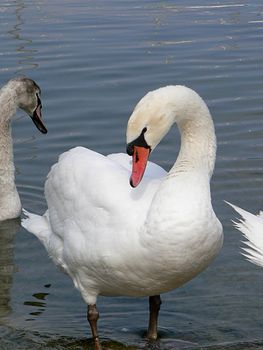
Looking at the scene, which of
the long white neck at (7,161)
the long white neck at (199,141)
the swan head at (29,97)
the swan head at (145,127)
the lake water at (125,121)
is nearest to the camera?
the swan head at (145,127)

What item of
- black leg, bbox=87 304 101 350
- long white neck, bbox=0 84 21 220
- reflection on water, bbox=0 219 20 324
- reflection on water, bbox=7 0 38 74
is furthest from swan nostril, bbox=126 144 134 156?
reflection on water, bbox=7 0 38 74

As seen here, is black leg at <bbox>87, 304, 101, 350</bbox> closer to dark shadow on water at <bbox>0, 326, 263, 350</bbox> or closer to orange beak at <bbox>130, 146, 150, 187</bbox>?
dark shadow on water at <bbox>0, 326, 263, 350</bbox>

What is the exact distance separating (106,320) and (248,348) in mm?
979

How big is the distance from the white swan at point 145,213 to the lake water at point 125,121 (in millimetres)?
612

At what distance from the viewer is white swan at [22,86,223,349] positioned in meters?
5.41

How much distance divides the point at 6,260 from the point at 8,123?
1.88 meters

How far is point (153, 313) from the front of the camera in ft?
20.8

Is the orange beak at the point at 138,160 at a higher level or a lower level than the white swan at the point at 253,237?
higher

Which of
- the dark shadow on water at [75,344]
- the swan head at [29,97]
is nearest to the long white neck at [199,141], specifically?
the dark shadow on water at [75,344]

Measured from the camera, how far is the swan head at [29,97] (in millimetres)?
9297

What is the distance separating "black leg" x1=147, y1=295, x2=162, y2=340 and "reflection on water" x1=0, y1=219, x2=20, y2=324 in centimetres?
100

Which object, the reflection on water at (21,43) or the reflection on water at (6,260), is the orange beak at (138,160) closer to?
the reflection on water at (6,260)

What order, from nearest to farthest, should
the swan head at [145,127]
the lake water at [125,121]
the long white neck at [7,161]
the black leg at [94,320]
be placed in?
1. the swan head at [145,127]
2. the black leg at [94,320]
3. the lake water at [125,121]
4. the long white neck at [7,161]

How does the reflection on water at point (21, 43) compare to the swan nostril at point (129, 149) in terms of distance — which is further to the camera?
the reflection on water at point (21, 43)
